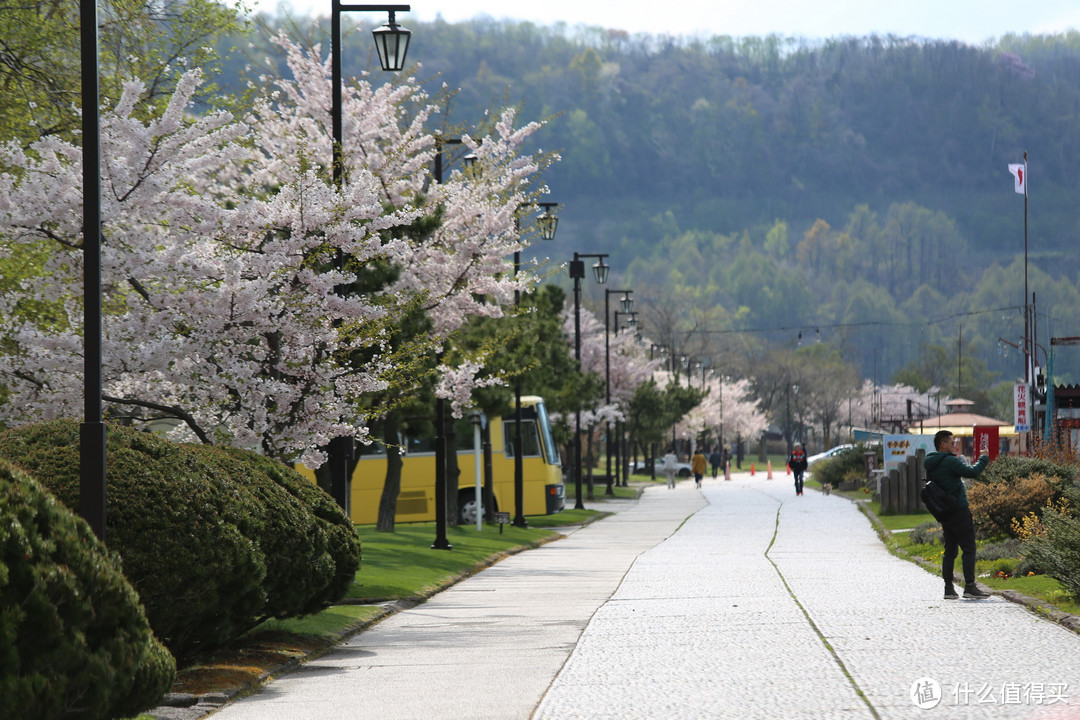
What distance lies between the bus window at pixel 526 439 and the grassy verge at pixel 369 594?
103 inches

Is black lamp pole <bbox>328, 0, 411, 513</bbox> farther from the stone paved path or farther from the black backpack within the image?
the black backpack

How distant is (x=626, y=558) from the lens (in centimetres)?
2286

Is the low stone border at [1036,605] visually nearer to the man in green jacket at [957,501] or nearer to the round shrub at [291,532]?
the man in green jacket at [957,501]

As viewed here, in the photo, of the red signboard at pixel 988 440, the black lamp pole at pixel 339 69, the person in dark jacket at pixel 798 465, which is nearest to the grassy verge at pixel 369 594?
the black lamp pole at pixel 339 69

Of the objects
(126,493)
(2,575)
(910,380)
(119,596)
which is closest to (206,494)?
(126,493)

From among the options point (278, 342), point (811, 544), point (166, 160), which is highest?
point (166, 160)

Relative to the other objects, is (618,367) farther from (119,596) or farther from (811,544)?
(119,596)

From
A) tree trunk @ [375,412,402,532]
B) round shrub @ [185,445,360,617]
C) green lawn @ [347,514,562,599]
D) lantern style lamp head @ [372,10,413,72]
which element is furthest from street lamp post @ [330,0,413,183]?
tree trunk @ [375,412,402,532]

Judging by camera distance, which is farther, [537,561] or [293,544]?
[537,561]

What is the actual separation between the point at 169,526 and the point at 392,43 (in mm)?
9992

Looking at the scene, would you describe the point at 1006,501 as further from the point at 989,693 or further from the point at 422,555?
the point at 989,693

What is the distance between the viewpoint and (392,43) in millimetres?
18125

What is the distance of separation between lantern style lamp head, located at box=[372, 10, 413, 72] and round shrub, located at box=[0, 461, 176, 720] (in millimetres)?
12036

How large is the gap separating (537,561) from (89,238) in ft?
47.3
